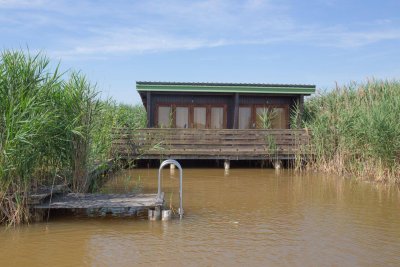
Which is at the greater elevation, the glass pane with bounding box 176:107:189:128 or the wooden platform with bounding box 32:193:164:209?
the glass pane with bounding box 176:107:189:128

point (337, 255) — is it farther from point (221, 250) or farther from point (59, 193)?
point (59, 193)

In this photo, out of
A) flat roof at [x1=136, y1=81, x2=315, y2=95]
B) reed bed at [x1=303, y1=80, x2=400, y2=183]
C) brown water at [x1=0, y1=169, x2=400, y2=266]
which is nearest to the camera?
brown water at [x1=0, y1=169, x2=400, y2=266]

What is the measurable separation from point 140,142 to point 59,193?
22.8 feet

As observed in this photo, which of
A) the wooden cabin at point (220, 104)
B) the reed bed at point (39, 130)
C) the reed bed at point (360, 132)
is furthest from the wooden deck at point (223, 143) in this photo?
the reed bed at point (39, 130)

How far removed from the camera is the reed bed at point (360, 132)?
39.6 ft

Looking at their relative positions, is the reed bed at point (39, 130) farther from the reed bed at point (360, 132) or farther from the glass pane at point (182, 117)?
the glass pane at point (182, 117)

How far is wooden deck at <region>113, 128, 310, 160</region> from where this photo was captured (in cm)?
1570

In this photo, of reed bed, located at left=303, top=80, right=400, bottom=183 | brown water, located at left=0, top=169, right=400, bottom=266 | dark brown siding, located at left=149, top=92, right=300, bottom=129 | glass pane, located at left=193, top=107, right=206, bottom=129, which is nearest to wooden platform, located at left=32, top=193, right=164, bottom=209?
brown water, located at left=0, top=169, right=400, bottom=266

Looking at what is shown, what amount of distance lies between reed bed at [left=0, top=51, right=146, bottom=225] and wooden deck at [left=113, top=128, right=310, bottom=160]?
6.29 m

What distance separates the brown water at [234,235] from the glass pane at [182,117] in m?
8.56

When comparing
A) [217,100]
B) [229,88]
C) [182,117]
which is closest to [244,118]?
[217,100]

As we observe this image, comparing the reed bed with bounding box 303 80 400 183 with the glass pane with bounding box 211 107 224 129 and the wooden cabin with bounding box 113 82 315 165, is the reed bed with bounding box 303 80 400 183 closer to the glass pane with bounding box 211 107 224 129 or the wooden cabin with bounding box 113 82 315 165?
the wooden cabin with bounding box 113 82 315 165

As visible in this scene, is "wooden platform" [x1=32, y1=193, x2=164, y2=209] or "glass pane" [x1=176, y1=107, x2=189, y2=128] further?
"glass pane" [x1=176, y1=107, x2=189, y2=128]

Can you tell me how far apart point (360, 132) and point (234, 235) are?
23.6ft
